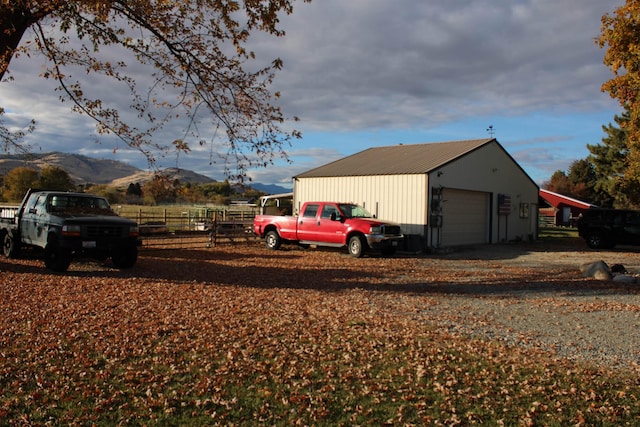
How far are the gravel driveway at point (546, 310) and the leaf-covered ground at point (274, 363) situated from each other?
0.13 m

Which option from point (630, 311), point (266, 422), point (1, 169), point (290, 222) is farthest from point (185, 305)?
point (290, 222)

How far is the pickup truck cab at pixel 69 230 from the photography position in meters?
11.4

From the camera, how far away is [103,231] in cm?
1175

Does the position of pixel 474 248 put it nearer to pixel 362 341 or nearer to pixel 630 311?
pixel 630 311

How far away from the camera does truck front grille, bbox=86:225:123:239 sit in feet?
37.9

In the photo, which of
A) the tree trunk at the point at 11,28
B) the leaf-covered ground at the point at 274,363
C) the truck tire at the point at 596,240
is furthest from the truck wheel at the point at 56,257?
the truck tire at the point at 596,240

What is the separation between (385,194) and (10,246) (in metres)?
13.1

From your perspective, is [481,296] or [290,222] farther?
[290,222]

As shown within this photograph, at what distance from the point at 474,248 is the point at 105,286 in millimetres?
15382

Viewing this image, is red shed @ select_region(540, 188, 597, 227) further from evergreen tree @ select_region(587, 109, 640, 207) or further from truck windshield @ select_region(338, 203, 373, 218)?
truck windshield @ select_region(338, 203, 373, 218)

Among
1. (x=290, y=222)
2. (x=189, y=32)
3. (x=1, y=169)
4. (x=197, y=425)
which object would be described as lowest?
(x=197, y=425)

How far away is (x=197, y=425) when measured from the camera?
13.1ft

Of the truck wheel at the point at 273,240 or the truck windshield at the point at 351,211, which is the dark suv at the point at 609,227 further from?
the truck wheel at the point at 273,240

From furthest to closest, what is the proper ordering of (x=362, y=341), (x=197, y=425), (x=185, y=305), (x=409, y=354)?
(x=185, y=305) → (x=362, y=341) → (x=409, y=354) → (x=197, y=425)
